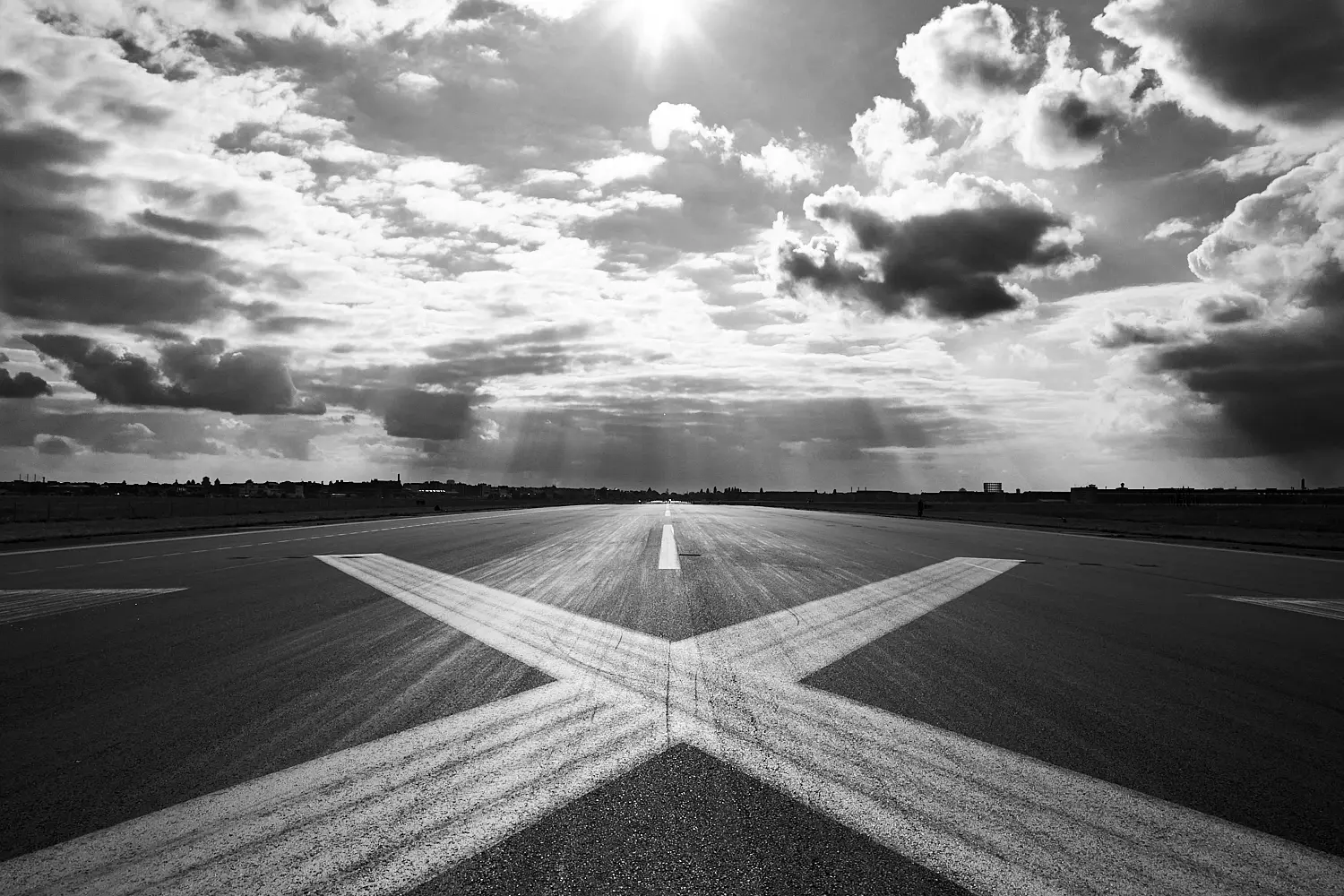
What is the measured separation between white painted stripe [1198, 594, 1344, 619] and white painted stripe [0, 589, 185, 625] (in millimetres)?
13775

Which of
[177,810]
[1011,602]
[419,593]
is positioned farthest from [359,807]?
[1011,602]

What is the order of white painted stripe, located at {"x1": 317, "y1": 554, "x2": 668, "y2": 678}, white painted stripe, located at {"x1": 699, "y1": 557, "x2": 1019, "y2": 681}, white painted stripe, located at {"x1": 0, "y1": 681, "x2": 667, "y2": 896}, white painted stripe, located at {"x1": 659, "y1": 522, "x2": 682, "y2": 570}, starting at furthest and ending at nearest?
white painted stripe, located at {"x1": 659, "y1": 522, "x2": 682, "y2": 570} < white painted stripe, located at {"x1": 699, "y1": 557, "x2": 1019, "y2": 681} < white painted stripe, located at {"x1": 317, "y1": 554, "x2": 668, "y2": 678} < white painted stripe, located at {"x1": 0, "y1": 681, "x2": 667, "y2": 896}

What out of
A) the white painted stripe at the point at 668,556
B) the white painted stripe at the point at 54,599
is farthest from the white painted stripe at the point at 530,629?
the white painted stripe at the point at 668,556

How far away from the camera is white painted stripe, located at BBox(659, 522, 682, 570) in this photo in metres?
13.4

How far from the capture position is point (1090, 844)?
2.95 meters

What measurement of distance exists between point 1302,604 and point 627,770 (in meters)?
10.4

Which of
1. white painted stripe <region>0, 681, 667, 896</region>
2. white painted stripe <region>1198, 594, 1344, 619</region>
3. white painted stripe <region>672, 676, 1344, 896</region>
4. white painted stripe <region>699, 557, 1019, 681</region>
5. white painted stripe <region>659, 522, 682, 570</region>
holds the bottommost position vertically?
white painted stripe <region>659, 522, 682, 570</region>

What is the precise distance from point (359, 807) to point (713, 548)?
14.6 m

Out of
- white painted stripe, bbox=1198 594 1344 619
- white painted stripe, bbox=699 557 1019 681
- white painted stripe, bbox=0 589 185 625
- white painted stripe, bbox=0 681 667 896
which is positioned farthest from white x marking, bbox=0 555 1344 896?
white painted stripe, bbox=1198 594 1344 619

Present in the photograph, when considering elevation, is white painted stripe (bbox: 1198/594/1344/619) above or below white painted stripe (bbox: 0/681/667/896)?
above

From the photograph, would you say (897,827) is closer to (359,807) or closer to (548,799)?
(548,799)

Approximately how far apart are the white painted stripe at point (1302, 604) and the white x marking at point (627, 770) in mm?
7817

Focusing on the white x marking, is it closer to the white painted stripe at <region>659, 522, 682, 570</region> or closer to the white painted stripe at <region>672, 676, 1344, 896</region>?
the white painted stripe at <region>672, 676, 1344, 896</region>

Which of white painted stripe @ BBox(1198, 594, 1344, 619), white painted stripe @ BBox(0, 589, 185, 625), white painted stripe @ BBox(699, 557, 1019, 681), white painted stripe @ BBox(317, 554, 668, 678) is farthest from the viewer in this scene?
white painted stripe @ BBox(1198, 594, 1344, 619)
